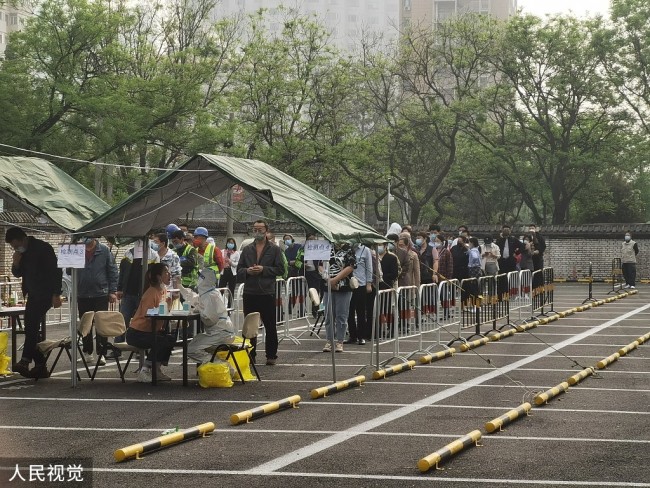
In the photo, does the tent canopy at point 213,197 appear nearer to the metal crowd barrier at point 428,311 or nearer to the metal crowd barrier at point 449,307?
the metal crowd barrier at point 428,311

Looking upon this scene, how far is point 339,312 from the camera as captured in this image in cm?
1848

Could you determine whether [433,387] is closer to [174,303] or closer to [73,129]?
[174,303]

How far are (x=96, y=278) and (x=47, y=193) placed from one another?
2.35 m

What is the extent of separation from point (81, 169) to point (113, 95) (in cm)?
414

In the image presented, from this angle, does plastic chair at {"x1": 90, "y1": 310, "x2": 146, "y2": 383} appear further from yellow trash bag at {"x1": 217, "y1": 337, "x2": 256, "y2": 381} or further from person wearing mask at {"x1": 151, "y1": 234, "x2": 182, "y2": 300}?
person wearing mask at {"x1": 151, "y1": 234, "x2": 182, "y2": 300}

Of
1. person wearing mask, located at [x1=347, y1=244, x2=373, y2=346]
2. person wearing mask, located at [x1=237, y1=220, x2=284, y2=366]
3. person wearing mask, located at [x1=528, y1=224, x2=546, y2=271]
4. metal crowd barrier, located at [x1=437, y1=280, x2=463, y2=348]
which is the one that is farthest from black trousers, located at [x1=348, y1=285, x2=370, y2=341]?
person wearing mask, located at [x1=528, y1=224, x2=546, y2=271]

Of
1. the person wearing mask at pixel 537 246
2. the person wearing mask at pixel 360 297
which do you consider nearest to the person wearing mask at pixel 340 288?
the person wearing mask at pixel 360 297

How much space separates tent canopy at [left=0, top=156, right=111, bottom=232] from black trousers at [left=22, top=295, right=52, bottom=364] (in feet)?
3.37

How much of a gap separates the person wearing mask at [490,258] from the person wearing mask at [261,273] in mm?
13550

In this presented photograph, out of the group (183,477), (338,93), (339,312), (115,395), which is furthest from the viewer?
(338,93)

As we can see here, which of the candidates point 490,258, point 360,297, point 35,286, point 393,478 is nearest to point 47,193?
point 35,286

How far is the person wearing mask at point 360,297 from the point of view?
1900 cm

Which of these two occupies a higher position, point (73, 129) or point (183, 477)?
point (73, 129)

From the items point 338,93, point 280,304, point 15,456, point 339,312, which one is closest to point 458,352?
point 339,312
